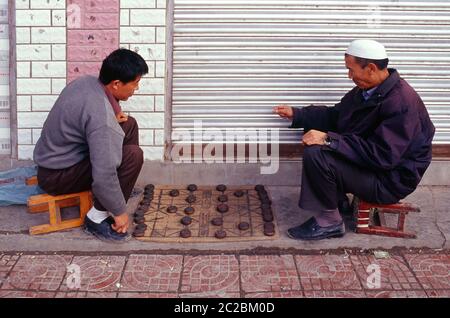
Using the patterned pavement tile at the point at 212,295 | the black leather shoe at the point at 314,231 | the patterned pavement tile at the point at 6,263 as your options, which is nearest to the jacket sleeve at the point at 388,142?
the black leather shoe at the point at 314,231

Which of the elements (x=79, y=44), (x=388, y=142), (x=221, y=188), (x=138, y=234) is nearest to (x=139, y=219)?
(x=138, y=234)

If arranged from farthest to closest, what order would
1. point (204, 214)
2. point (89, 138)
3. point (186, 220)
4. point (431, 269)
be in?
point (204, 214) < point (186, 220) < point (89, 138) < point (431, 269)

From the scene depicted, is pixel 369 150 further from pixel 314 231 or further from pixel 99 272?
pixel 99 272

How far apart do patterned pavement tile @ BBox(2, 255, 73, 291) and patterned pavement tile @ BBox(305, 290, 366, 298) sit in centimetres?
157

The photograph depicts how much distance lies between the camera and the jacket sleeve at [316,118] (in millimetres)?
5055

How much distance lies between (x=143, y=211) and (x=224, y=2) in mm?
1881

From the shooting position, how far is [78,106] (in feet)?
14.1

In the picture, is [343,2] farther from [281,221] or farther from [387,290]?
[387,290]

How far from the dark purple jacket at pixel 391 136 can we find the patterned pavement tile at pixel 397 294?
0.82 m

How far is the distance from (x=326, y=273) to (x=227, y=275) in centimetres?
65

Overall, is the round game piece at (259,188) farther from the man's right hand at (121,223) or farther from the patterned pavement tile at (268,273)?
the man's right hand at (121,223)

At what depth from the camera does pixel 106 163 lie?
4230mm
